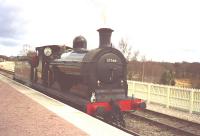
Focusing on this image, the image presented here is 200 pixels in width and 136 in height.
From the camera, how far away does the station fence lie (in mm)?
14000

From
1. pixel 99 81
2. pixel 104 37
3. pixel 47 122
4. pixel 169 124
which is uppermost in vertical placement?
pixel 104 37

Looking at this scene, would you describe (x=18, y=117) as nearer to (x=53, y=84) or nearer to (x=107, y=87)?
(x=107, y=87)

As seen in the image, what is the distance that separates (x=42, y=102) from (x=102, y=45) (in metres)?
3.11

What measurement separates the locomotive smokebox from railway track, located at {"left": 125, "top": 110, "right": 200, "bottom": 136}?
9.98 ft

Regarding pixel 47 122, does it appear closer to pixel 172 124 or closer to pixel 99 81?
pixel 99 81

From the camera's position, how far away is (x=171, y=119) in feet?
40.1

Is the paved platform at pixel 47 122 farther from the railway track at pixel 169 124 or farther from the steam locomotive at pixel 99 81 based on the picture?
the railway track at pixel 169 124

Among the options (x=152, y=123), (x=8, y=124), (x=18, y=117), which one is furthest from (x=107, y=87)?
(x=8, y=124)

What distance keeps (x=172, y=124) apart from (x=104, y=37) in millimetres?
3927

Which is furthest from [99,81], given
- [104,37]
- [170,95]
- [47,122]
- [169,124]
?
[170,95]

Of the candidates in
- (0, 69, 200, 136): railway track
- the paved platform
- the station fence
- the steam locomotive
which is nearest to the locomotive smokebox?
the steam locomotive

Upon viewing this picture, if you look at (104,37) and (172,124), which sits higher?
(104,37)

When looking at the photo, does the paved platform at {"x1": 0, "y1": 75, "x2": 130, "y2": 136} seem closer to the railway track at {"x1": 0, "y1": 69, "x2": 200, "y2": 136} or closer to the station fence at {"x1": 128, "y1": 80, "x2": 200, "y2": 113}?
the railway track at {"x1": 0, "y1": 69, "x2": 200, "y2": 136}

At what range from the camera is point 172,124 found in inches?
454
